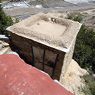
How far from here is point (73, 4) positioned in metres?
49.7

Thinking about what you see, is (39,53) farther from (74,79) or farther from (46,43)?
(74,79)

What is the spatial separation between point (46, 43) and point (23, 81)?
520 cm

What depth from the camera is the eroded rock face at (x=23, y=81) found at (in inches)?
218

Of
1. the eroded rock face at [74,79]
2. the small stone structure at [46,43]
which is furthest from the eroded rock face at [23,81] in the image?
the eroded rock face at [74,79]

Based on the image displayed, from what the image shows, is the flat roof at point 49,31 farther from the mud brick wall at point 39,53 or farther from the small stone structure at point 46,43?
the mud brick wall at point 39,53

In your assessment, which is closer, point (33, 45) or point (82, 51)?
point (33, 45)

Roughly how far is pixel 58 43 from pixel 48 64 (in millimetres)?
1475

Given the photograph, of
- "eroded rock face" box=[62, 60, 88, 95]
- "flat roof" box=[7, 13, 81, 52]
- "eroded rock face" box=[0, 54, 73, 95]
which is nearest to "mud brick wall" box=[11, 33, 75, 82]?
"flat roof" box=[7, 13, 81, 52]

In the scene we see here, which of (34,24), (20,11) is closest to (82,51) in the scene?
(34,24)

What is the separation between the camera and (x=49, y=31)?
12.5 m

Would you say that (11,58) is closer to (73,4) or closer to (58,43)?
(58,43)

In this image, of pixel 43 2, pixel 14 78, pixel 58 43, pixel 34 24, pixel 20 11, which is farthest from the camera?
pixel 43 2

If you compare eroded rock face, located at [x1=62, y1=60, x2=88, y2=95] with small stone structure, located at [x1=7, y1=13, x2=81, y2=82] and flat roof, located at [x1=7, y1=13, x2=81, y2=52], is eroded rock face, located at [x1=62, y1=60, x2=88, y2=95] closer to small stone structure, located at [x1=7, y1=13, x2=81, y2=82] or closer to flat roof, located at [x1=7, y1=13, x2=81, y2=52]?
small stone structure, located at [x1=7, y1=13, x2=81, y2=82]

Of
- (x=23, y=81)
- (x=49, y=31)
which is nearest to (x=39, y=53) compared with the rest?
(x=49, y=31)
